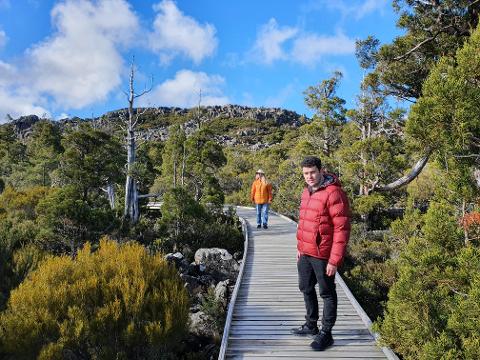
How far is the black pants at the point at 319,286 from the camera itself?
3.91 metres

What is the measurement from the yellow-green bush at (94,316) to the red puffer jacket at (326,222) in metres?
2.63

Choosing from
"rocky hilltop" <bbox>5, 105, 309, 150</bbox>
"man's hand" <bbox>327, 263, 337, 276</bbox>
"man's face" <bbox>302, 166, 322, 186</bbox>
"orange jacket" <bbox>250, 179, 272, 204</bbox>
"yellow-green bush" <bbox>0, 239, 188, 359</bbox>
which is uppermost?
"rocky hilltop" <bbox>5, 105, 309, 150</bbox>

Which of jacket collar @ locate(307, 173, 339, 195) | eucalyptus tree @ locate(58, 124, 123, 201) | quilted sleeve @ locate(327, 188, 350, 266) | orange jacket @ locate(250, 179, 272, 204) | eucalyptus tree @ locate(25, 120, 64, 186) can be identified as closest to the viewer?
quilted sleeve @ locate(327, 188, 350, 266)

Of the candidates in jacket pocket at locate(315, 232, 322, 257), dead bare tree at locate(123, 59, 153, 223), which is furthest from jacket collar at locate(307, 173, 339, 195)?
dead bare tree at locate(123, 59, 153, 223)

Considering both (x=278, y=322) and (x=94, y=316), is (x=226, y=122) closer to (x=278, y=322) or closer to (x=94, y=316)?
(x=94, y=316)

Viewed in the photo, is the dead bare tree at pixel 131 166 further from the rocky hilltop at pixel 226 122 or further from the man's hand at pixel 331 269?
the rocky hilltop at pixel 226 122

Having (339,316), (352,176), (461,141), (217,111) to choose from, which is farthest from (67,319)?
(217,111)

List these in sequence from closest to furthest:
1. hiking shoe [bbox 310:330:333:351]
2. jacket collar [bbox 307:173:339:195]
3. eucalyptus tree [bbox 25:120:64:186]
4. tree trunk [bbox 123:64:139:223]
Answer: jacket collar [bbox 307:173:339:195] → hiking shoe [bbox 310:330:333:351] → tree trunk [bbox 123:64:139:223] → eucalyptus tree [bbox 25:120:64:186]

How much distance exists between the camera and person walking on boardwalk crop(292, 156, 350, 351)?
370 cm

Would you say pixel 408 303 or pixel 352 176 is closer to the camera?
pixel 408 303

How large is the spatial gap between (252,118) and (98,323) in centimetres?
8833

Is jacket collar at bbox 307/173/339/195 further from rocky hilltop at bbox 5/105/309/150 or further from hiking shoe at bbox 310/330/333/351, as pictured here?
rocky hilltop at bbox 5/105/309/150

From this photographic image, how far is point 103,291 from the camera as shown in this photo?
5797 millimetres

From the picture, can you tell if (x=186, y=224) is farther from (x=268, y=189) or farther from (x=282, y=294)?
(x=282, y=294)
